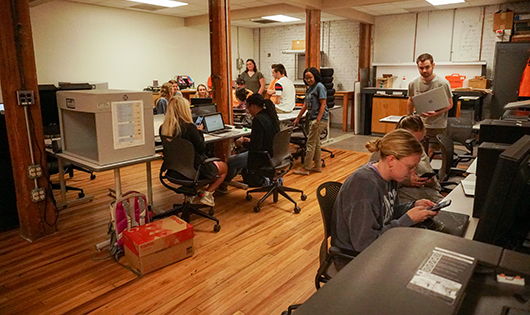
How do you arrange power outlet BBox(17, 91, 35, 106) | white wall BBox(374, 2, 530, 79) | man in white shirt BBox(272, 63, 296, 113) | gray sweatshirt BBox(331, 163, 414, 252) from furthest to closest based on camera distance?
white wall BBox(374, 2, 530, 79) < man in white shirt BBox(272, 63, 296, 113) < power outlet BBox(17, 91, 35, 106) < gray sweatshirt BBox(331, 163, 414, 252)

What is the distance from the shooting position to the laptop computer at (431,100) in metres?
4.25

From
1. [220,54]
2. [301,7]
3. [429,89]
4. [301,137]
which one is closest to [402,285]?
[429,89]

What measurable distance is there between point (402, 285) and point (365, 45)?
354 inches

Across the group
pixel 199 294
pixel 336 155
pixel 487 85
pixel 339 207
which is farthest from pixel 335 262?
pixel 487 85

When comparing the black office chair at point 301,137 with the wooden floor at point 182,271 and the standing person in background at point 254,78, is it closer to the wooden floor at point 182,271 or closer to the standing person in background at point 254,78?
the wooden floor at point 182,271

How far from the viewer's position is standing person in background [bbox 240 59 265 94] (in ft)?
25.4

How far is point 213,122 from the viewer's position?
4.55m

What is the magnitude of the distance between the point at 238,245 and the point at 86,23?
660 centimetres

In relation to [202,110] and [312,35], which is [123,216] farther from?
[312,35]

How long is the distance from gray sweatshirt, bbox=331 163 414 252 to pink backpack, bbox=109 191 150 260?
1.95 m

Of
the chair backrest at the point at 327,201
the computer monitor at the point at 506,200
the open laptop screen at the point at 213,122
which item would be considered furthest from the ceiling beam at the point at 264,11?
the computer monitor at the point at 506,200

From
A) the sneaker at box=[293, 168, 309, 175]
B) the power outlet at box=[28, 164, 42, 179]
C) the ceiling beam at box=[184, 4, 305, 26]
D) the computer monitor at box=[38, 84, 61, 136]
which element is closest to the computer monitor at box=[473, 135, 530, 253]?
the power outlet at box=[28, 164, 42, 179]

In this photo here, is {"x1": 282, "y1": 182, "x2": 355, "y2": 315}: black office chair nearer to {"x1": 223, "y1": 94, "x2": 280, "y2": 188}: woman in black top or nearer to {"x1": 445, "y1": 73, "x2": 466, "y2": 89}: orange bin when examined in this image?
{"x1": 223, "y1": 94, "x2": 280, "y2": 188}: woman in black top

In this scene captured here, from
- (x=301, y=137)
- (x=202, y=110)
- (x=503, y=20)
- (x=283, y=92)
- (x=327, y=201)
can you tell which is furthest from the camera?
(x=503, y=20)
